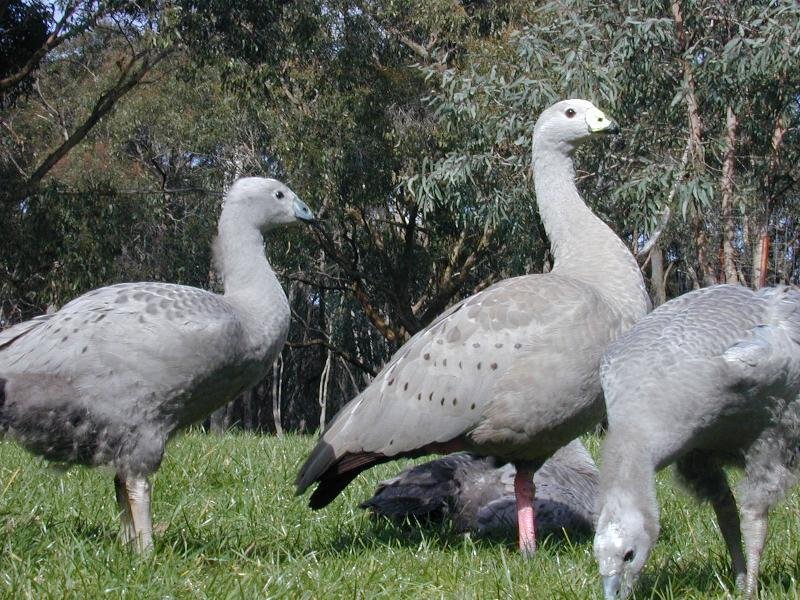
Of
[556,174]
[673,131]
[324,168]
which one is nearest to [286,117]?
Answer: [324,168]

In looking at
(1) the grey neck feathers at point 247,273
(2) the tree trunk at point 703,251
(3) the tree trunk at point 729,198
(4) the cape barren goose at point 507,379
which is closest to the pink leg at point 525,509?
(4) the cape barren goose at point 507,379

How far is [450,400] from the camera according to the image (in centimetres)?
545

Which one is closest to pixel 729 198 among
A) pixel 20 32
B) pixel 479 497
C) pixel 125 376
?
pixel 479 497

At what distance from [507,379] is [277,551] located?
1380mm

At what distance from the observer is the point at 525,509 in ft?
18.2

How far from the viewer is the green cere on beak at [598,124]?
20.3ft

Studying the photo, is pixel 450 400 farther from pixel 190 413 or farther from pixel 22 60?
pixel 22 60

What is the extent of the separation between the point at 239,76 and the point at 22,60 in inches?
137

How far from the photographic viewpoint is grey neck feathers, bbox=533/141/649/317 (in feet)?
18.4

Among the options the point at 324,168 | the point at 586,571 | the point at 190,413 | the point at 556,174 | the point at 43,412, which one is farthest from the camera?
the point at 324,168

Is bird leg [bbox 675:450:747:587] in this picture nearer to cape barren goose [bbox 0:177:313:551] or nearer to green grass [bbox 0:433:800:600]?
green grass [bbox 0:433:800:600]

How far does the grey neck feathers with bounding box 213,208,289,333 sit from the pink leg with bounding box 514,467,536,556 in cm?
150

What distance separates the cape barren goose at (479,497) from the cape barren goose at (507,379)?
45 centimetres

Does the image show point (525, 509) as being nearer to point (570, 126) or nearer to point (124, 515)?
point (124, 515)
